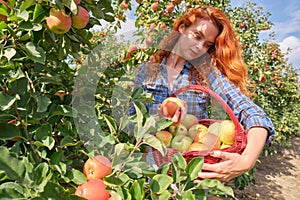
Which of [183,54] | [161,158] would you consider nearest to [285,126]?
[183,54]

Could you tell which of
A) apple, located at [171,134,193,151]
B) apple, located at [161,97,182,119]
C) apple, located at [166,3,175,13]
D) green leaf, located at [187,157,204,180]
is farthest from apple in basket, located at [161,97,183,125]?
apple, located at [166,3,175,13]

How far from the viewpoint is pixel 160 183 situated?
754mm

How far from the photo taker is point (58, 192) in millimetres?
639

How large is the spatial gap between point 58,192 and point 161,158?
466mm

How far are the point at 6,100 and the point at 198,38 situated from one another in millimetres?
1024

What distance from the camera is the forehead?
154 centimetres

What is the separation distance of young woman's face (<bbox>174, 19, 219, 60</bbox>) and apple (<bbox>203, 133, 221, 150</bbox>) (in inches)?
22.5

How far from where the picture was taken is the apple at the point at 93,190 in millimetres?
733

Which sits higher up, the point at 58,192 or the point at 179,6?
the point at 179,6

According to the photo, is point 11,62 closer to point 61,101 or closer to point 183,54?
point 61,101

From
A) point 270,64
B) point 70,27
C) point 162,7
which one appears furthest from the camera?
point 270,64

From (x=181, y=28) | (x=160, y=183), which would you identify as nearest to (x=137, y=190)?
(x=160, y=183)

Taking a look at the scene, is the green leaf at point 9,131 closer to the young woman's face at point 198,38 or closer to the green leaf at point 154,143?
the green leaf at point 154,143

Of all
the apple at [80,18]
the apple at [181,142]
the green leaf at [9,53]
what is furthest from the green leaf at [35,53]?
the apple at [181,142]
